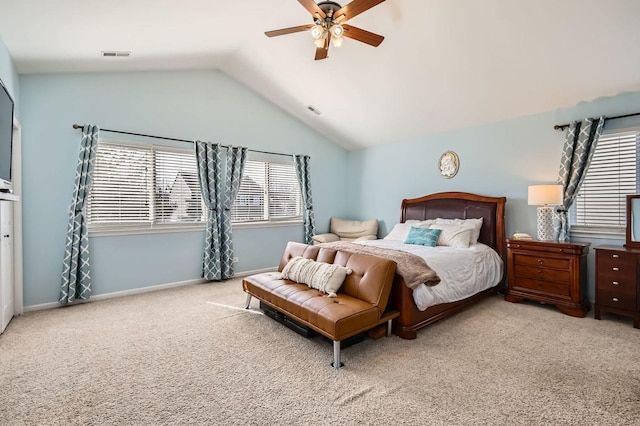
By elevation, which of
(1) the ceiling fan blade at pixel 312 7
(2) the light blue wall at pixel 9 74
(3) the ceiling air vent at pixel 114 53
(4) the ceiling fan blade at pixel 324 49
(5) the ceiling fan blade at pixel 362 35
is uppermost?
(3) the ceiling air vent at pixel 114 53

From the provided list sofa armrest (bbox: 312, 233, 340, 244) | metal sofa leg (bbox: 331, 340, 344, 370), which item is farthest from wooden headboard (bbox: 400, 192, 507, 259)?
metal sofa leg (bbox: 331, 340, 344, 370)

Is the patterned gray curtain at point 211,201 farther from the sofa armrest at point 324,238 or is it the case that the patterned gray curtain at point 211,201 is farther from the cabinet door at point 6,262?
the cabinet door at point 6,262

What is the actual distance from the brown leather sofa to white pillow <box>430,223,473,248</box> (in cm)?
171

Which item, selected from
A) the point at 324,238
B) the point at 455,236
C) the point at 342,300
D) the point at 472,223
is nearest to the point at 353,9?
the point at 342,300

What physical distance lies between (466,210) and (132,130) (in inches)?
197

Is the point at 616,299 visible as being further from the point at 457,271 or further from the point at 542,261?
the point at 457,271

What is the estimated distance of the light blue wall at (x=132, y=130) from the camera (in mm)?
3695

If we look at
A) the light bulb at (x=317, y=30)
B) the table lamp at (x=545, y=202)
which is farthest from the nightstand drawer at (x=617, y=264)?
the light bulb at (x=317, y=30)

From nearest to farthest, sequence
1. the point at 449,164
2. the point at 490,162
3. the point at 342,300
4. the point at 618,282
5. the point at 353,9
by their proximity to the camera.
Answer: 1. the point at 353,9
2. the point at 342,300
3. the point at 618,282
4. the point at 490,162
5. the point at 449,164

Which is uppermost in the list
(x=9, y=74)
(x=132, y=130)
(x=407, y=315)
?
(x=9, y=74)

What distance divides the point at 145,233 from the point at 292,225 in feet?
8.35

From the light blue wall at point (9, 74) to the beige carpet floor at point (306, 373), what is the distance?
2.43m

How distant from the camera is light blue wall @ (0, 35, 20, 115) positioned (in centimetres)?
286

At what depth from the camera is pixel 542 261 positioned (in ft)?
12.0
